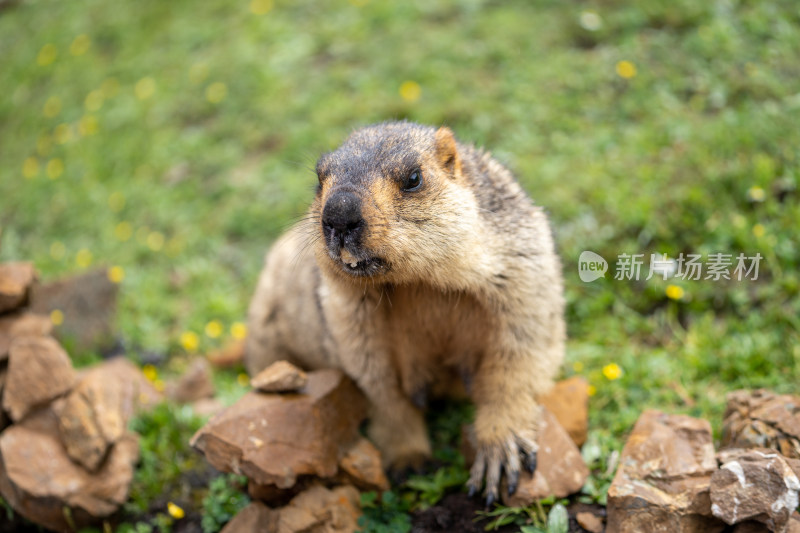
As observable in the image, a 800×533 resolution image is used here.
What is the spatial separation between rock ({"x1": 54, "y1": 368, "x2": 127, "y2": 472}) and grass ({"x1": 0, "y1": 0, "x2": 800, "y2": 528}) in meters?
1.45

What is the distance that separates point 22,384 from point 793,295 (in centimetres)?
517

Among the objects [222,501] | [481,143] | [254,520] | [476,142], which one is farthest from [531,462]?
[481,143]

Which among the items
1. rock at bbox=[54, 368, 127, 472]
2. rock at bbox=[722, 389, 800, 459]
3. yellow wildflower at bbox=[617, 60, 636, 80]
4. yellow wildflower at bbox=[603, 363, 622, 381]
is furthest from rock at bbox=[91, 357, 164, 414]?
yellow wildflower at bbox=[617, 60, 636, 80]

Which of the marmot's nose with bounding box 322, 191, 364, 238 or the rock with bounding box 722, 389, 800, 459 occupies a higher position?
the marmot's nose with bounding box 322, 191, 364, 238

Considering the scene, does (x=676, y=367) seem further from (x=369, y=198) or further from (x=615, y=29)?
(x=615, y=29)

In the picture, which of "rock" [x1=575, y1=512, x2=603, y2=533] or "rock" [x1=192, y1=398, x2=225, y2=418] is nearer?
"rock" [x1=575, y1=512, x2=603, y2=533]

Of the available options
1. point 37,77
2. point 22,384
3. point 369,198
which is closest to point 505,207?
point 369,198

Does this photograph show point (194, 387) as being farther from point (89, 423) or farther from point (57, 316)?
point (57, 316)

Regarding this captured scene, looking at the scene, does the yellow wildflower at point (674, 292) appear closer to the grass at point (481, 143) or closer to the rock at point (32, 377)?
the grass at point (481, 143)

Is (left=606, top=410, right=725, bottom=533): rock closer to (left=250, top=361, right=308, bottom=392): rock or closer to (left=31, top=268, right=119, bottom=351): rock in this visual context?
(left=250, top=361, right=308, bottom=392): rock

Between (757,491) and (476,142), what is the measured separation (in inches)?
100

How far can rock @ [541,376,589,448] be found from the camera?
4.03m

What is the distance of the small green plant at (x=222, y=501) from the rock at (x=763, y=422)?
276 centimetres

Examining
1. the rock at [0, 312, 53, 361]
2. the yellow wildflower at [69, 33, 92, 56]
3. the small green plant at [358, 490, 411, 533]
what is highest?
the yellow wildflower at [69, 33, 92, 56]
